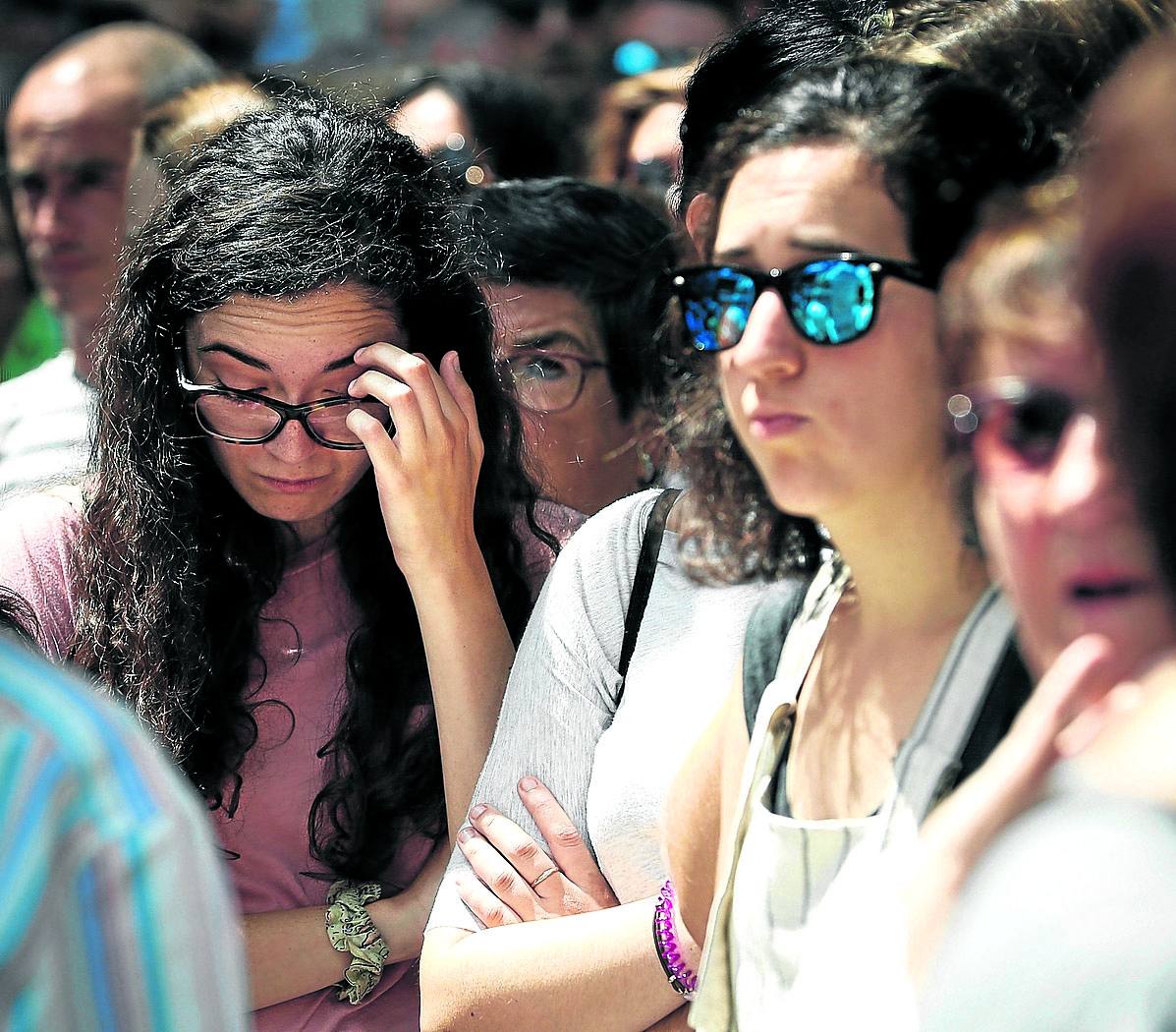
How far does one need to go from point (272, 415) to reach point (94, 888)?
108 centimetres

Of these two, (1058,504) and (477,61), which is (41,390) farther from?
(477,61)

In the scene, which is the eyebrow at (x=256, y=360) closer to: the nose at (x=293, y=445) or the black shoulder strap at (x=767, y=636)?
the nose at (x=293, y=445)

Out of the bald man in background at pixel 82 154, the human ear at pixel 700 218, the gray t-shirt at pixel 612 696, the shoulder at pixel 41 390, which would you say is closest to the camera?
the human ear at pixel 700 218

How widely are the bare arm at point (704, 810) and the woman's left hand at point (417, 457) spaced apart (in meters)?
0.56

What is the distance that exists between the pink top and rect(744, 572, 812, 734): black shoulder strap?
694 millimetres

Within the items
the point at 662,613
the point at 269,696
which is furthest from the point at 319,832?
the point at 662,613

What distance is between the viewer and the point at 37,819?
→ 890 millimetres

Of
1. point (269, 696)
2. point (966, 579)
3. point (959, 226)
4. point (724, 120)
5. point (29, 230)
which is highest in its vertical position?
point (29, 230)

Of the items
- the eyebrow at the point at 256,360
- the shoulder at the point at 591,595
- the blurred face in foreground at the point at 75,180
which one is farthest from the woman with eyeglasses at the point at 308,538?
the blurred face in foreground at the point at 75,180

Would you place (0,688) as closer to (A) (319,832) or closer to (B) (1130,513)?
(B) (1130,513)

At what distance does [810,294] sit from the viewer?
1.25 meters

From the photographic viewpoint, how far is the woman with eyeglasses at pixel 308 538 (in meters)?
1.90

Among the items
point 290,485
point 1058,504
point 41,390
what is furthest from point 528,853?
point 41,390

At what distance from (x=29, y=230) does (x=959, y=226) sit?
8.89 feet
